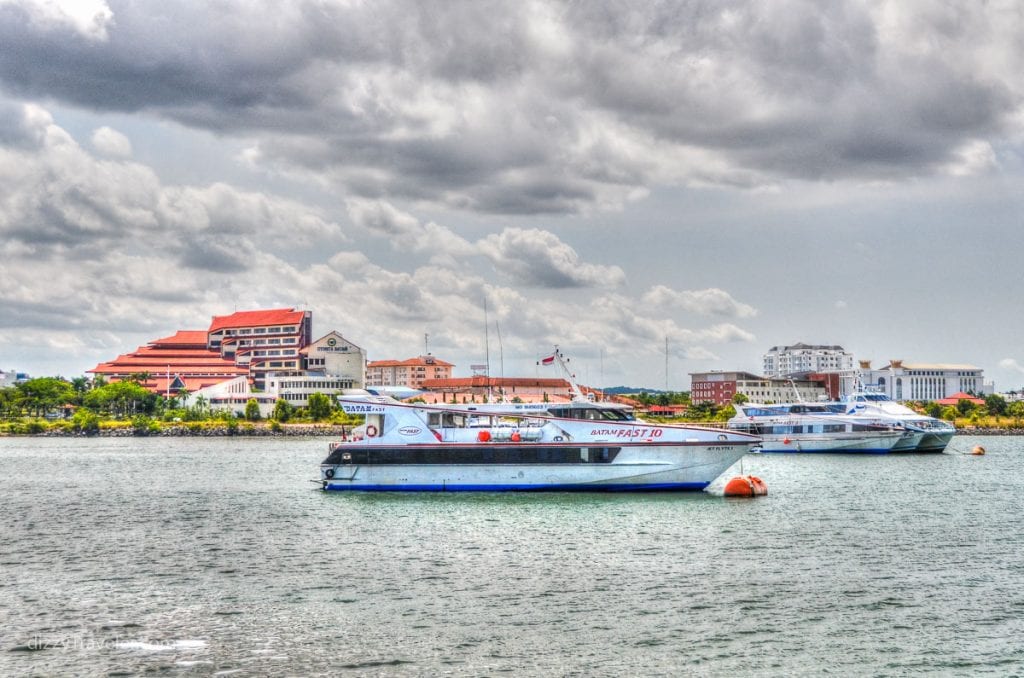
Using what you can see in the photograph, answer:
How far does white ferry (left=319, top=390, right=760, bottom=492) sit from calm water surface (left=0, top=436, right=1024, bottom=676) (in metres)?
1.44

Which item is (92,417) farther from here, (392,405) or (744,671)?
(744,671)

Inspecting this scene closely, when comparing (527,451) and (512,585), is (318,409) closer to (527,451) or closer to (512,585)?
(527,451)

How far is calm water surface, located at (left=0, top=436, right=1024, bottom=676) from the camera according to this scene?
24.9 metres

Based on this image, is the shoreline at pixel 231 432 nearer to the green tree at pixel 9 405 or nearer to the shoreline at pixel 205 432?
the shoreline at pixel 205 432

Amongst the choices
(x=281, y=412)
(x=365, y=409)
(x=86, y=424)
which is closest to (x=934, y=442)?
(x=365, y=409)

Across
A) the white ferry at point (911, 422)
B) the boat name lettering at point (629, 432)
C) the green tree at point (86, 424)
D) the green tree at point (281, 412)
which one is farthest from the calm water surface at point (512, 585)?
the green tree at point (281, 412)

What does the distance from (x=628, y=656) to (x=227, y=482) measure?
53224mm

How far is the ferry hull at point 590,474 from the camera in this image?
186 feet

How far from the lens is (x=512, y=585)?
32781 mm

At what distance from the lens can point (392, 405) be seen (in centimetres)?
5850

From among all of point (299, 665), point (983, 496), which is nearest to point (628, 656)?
point (299, 665)

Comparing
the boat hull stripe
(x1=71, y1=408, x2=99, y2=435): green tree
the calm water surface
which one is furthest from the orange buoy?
(x1=71, y1=408, x2=99, y2=435): green tree

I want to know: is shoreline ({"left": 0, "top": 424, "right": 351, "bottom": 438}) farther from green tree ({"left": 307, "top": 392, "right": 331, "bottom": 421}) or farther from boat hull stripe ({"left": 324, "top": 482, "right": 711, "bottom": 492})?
boat hull stripe ({"left": 324, "top": 482, "right": 711, "bottom": 492})

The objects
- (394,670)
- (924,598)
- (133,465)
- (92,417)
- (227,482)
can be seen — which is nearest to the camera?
(394,670)
